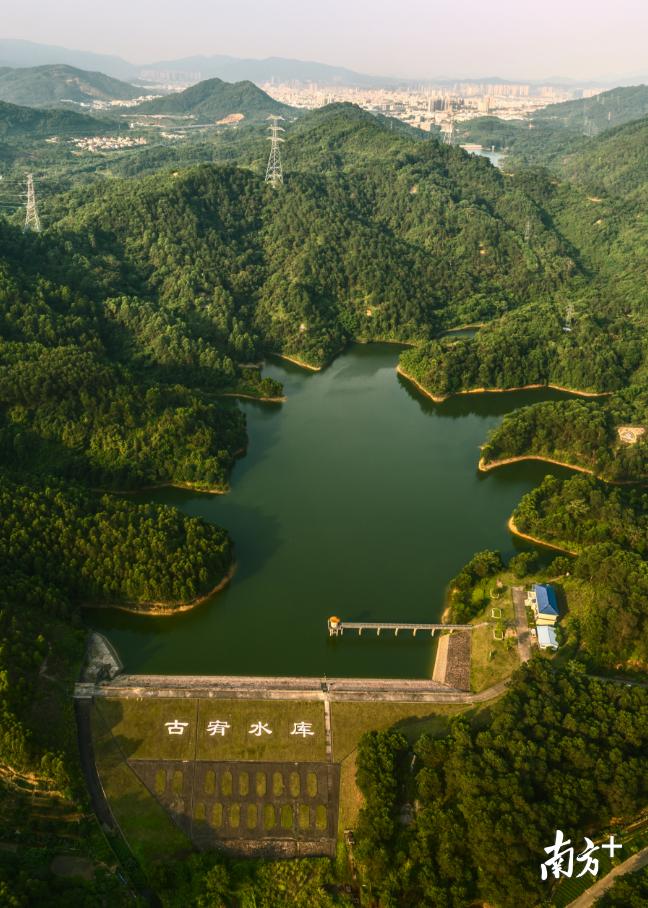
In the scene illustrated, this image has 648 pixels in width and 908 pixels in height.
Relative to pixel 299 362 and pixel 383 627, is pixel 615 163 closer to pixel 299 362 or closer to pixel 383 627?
pixel 299 362

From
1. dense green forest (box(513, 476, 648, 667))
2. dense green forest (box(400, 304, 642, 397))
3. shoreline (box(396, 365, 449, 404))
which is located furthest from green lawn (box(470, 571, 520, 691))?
dense green forest (box(400, 304, 642, 397))

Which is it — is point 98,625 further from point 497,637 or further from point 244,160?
point 244,160

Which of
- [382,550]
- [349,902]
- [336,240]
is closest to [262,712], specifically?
[349,902]

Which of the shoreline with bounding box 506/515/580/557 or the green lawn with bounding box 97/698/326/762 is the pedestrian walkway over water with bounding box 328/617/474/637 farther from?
the shoreline with bounding box 506/515/580/557

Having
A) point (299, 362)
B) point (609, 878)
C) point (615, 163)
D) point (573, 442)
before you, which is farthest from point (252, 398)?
point (615, 163)

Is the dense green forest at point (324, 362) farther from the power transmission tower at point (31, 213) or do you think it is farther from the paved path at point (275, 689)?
the power transmission tower at point (31, 213)

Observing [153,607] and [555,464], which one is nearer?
[153,607]

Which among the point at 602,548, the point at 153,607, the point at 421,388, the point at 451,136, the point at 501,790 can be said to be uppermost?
the point at 451,136
